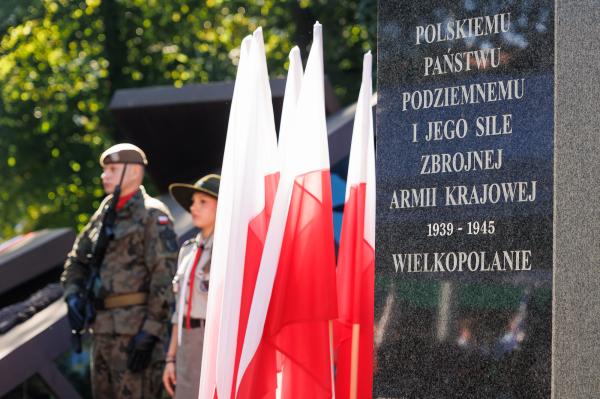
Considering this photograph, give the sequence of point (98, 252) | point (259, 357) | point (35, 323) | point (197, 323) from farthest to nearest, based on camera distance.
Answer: point (35, 323), point (98, 252), point (197, 323), point (259, 357)

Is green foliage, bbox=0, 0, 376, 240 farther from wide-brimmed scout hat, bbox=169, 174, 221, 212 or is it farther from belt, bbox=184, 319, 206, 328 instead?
belt, bbox=184, 319, 206, 328

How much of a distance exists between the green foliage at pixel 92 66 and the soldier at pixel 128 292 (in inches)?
455

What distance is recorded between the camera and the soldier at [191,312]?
6508 millimetres

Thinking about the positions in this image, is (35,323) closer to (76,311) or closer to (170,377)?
(76,311)

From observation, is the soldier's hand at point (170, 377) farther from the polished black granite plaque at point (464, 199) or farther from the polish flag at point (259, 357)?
the polished black granite plaque at point (464, 199)

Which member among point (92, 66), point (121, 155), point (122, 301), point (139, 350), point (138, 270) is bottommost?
point (139, 350)

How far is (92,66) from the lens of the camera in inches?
762

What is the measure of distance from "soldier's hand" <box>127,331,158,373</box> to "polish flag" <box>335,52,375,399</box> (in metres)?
1.56

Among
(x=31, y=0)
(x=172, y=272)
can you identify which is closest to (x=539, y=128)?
(x=172, y=272)

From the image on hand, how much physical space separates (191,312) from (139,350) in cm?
55

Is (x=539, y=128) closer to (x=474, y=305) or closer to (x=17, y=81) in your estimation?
(x=474, y=305)

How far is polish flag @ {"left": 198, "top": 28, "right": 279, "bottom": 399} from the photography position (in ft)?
18.4

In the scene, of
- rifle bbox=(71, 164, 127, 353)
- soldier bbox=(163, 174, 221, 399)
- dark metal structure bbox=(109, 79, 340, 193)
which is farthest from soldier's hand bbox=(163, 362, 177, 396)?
dark metal structure bbox=(109, 79, 340, 193)

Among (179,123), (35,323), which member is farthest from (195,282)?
(179,123)
